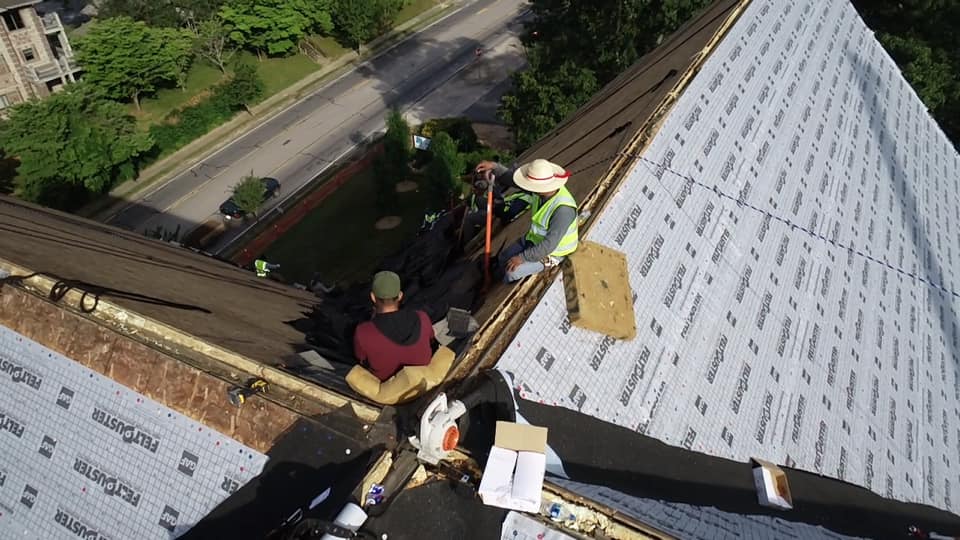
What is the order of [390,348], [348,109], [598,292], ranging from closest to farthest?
[390,348] < [598,292] < [348,109]

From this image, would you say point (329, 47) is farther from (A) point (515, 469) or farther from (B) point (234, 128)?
(A) point (515, 469)

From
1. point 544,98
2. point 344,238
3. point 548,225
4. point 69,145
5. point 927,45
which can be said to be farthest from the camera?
point 69,145

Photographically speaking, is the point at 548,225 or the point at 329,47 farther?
the point at 329,47

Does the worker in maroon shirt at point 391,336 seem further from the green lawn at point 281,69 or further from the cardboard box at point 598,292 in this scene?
the green lawn at point 281,69

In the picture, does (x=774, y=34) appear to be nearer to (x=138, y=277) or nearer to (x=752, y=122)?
(x=752, y=122)

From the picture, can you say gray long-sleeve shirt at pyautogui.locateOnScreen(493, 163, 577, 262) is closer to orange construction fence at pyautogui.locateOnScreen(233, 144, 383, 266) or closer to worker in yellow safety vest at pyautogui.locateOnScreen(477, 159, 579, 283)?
worker in yellow safety vest at pyautogui.locateOnScreen(477, 159, 579, 283)

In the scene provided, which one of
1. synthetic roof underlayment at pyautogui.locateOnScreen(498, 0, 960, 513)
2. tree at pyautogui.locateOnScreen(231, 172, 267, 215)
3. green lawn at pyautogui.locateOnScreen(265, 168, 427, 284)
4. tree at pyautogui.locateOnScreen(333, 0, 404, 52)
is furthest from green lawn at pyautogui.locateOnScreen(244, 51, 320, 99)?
synthetic roof underlayment at pyautogui.locateOnScreen(498, 0, 960, 513)

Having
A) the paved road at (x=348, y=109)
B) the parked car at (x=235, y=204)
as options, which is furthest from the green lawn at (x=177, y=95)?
the parked car at (x=235, y=204)

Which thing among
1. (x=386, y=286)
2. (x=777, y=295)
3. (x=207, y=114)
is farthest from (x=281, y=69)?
(x=386, y=286)
